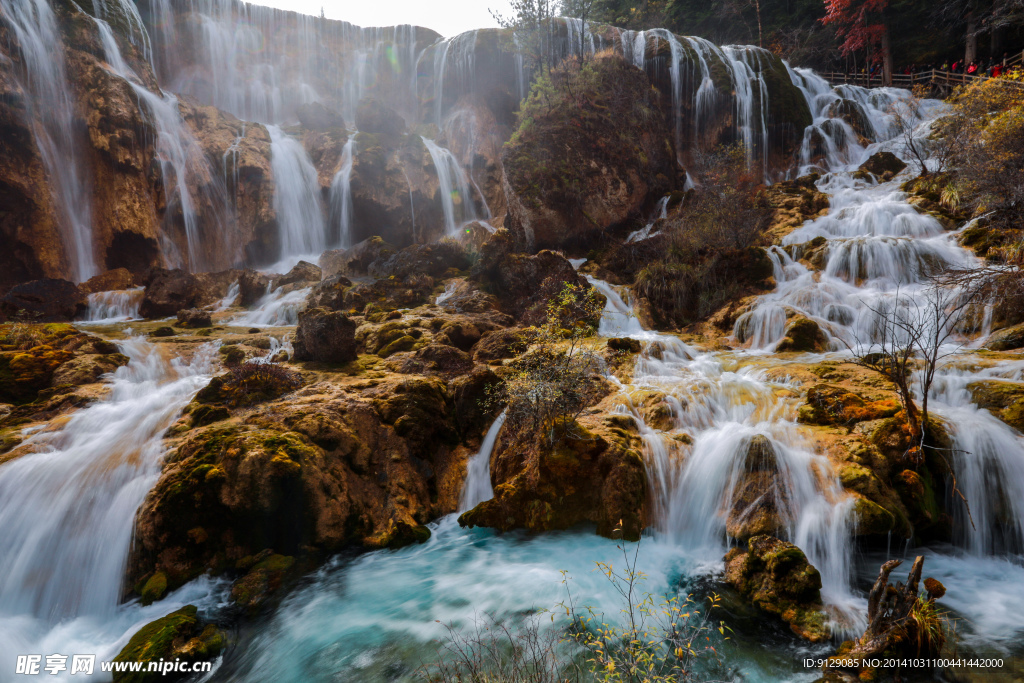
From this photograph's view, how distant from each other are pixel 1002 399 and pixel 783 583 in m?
5.30

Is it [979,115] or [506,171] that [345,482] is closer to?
[506,171]

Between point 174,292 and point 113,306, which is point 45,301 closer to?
point 113,306

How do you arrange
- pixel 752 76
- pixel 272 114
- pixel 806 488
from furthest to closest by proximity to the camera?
pixel 272 114 → pixel 752 76 → pixel 806 488

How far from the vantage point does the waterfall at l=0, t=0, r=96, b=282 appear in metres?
17.7

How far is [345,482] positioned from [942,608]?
8.50 metres

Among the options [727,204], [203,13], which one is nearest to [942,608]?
[727,204]

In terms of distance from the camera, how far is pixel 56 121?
1834 cm

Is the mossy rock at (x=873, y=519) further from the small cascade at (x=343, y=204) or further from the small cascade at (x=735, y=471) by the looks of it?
the small cascade at (x=343, y=204)

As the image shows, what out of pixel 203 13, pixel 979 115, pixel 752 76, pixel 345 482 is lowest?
pixel 345 482

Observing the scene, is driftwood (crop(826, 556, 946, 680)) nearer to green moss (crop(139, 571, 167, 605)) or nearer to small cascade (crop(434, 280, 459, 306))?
green moss (crop(139, 571, 167, 605))

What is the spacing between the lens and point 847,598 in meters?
5.68

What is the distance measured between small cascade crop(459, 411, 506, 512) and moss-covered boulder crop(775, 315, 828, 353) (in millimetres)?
8292

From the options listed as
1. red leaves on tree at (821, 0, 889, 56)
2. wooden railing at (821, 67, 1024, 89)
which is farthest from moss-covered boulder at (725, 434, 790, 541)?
red leaves on tree at (821, 0, 889, 56)

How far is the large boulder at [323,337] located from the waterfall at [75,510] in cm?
324
